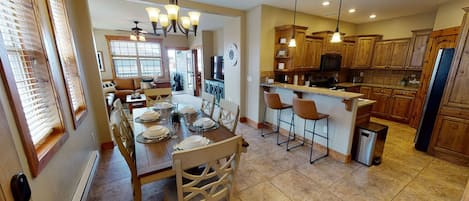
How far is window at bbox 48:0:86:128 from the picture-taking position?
6.87 ft

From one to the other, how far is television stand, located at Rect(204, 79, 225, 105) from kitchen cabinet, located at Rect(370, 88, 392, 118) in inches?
160

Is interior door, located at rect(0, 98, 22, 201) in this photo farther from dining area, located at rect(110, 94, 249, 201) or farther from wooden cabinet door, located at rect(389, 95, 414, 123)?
wooden cabinet door, located at rect(389, 95, 414, 123)

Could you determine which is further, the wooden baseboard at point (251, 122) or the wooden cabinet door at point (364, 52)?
the wooden cabinet door at point (364, 52)

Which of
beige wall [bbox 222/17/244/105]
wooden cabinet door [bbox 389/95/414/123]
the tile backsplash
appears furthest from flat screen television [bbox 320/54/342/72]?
beige wall [bbox 222/17/244/105]

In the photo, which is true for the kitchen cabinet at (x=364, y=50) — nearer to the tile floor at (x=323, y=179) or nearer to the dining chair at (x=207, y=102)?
the tile floor at (x=323, y=179)

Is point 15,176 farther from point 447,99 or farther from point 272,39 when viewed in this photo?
point 447,99

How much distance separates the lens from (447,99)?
263cm

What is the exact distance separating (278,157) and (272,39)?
2403mm

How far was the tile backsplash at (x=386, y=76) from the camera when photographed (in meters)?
4.62

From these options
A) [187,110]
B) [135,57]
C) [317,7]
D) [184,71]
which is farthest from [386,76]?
[135,57]

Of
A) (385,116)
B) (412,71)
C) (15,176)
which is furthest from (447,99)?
(15,176)

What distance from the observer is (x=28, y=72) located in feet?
4.58

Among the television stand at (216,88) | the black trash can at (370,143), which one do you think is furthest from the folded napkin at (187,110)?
the television stand at (216,88)

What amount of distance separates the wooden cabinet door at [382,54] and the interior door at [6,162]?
6.39m
